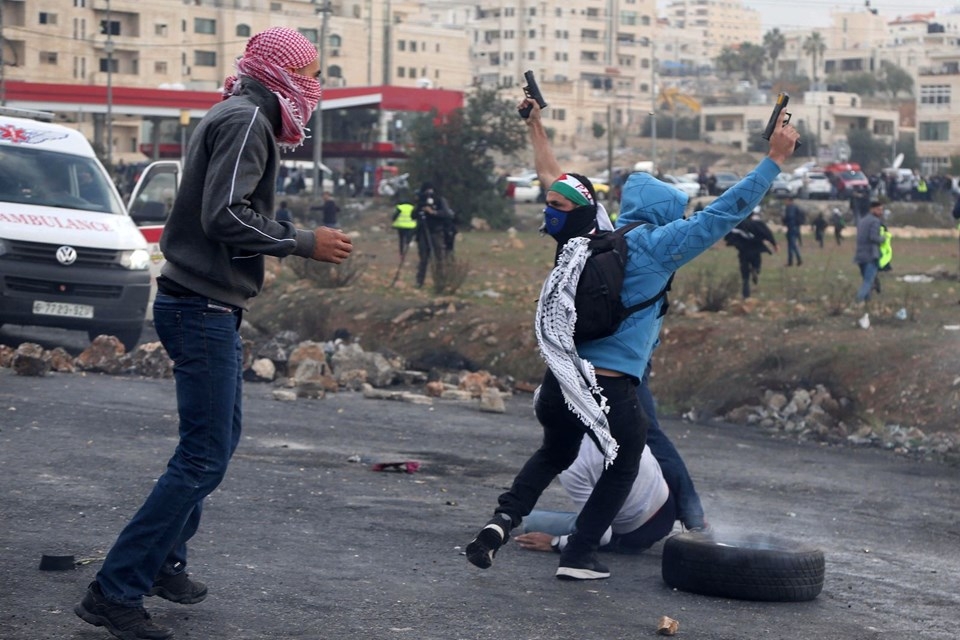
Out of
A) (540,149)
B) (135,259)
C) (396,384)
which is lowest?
(396,384)

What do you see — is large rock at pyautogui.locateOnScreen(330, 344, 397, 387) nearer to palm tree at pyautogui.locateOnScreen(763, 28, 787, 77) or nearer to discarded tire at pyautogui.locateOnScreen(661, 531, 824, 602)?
discarded tire at pyautogui.locateOnScreen(661, 531, 824, 602)

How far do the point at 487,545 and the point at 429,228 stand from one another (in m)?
18.8

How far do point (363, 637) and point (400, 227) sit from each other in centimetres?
2299

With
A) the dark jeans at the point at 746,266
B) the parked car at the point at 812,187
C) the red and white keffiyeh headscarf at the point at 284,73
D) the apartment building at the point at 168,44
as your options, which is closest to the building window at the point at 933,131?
the apartment building at the point at 168,44

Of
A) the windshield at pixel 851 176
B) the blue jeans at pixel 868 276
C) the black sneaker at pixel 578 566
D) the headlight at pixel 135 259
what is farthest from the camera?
the windshield at pixel 851 176

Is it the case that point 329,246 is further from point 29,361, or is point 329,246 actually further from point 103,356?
point 103,356

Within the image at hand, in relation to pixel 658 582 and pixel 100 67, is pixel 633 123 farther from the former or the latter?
pixel 658 582

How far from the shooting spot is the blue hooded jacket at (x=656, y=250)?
19.1 feet

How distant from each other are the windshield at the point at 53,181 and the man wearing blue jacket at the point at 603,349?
9.44m

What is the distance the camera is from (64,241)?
14.0m

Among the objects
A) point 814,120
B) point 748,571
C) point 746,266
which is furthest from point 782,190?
point 814,120

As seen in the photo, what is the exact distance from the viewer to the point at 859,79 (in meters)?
175

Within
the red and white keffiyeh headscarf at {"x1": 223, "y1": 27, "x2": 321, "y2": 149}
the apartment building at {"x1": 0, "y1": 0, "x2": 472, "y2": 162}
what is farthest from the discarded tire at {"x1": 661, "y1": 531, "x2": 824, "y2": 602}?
the apartment building at {"x1": 0, "y1": 0, "x2": 472, "y2": 162}

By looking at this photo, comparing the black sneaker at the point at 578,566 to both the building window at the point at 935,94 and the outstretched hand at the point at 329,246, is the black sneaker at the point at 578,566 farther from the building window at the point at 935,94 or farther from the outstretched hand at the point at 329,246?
the building window at the point at 935,94
